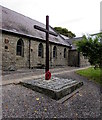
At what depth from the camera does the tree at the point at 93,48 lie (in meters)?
6.73

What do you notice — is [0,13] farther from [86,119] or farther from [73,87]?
[86,119]

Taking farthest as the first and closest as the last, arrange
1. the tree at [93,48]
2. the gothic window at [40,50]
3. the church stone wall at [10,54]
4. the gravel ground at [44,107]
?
1. the gothic window at [40,50]
2. the church stone wall at [10,54]
3. the tree at [93,48]
4. the gravel ground at [44,107]

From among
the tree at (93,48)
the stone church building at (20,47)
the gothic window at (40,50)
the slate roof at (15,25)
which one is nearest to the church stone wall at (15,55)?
the stone church building at (20,47)

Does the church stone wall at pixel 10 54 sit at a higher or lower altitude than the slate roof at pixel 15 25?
lower

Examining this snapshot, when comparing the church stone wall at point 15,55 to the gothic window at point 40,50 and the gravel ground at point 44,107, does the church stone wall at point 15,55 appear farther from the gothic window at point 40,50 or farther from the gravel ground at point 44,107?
the gravel ground at point 44,107

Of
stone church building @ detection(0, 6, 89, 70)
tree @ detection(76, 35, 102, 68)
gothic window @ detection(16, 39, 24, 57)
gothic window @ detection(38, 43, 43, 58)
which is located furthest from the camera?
gothic window @ detection(38, 43, 43, 58)

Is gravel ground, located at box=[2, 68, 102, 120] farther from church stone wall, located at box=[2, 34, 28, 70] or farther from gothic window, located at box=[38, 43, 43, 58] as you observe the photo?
gothic window, located at box=[38, 43, 43, 58]

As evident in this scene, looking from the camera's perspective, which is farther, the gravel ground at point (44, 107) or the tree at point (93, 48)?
the tree at point (93, 48)

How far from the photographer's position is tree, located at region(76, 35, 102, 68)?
265 inches

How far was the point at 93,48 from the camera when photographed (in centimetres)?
694

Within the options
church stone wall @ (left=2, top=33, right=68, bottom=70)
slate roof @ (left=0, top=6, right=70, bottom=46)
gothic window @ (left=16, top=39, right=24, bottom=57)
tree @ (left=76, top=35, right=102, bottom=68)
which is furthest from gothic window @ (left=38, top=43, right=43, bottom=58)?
tree @ (left=76, top=35, right=102, bottom=68)

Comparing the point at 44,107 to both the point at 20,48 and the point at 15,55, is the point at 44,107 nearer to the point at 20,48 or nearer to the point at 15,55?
the point at 15,55

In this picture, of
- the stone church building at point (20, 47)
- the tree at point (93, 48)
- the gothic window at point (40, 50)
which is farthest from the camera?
the gothic window at point (40, 50)

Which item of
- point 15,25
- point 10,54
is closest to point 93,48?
point 10,54
